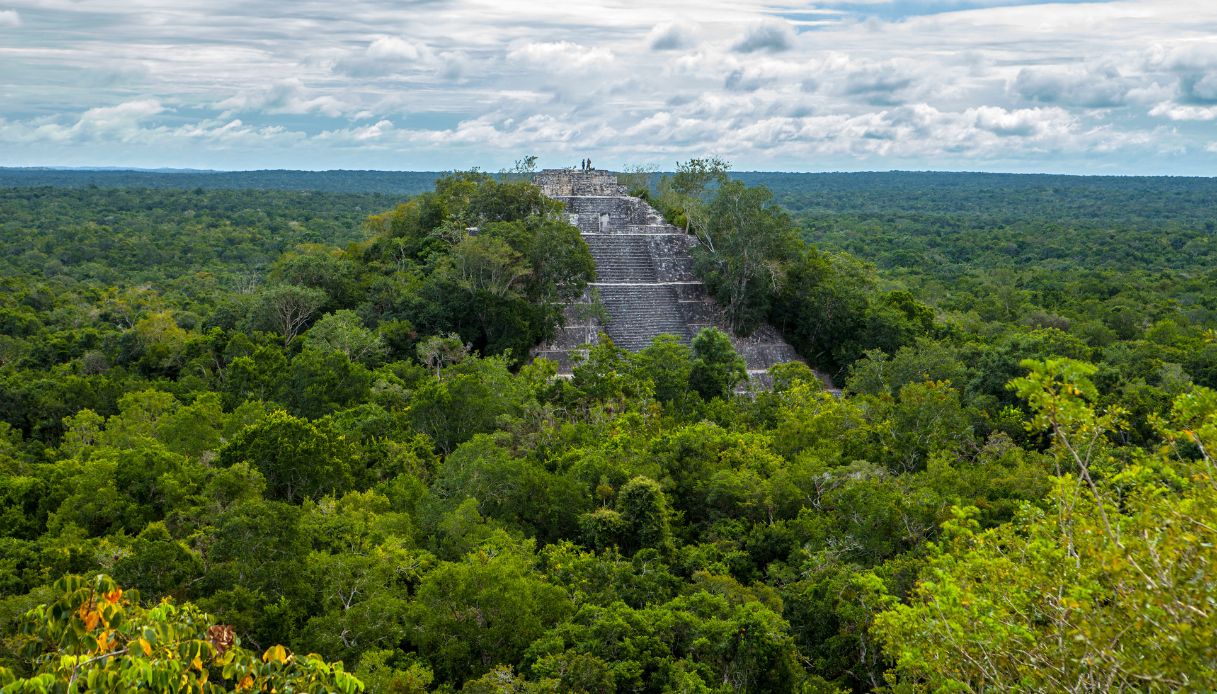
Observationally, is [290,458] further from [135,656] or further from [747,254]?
[747,254]

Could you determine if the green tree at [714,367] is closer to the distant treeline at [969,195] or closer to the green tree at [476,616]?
the green tree at [476,616]

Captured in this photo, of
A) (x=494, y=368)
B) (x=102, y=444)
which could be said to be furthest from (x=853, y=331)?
(x=102, y=444)

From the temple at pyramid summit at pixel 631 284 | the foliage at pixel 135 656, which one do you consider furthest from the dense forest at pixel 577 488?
the temple at pyramid summit at pixel 631 284

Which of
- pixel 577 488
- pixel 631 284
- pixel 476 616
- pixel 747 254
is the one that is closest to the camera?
pixel 476 616

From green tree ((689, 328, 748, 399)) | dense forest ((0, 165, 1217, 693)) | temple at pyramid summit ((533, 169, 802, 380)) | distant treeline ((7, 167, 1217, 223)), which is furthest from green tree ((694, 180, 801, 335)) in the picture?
distant treeline ((7, 167, 1217, 223))

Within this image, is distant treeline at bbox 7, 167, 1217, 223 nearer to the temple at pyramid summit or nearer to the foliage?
the temple at pyramid summit

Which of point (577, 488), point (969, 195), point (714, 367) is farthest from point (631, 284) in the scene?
point (969, 195)

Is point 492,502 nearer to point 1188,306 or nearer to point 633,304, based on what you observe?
point 633,304
